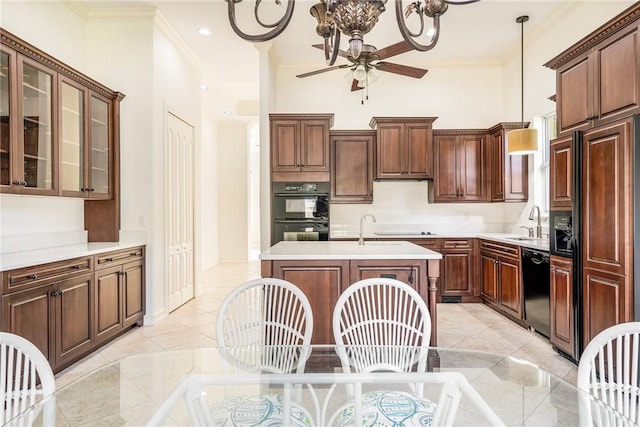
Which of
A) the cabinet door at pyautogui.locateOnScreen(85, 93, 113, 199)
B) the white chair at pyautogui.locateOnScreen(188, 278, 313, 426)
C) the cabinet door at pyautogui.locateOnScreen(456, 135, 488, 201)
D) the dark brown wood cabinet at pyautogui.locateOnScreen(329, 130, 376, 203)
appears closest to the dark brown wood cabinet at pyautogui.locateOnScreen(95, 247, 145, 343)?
the cabinet door at pyautogui.locateOnScreen(85, 93, 113, 199)

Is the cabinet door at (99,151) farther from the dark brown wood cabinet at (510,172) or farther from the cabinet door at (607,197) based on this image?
the dark brown wood cabinet at (510,172)

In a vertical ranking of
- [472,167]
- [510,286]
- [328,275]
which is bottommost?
[510,286]

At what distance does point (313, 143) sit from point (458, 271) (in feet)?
8.64

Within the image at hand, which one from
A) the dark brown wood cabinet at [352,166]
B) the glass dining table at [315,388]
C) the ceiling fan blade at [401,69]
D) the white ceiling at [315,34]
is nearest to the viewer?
the glass dining table at [315,388]

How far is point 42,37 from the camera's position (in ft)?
11.3

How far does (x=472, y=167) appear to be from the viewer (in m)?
5.18

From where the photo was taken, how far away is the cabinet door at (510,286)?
3.90m

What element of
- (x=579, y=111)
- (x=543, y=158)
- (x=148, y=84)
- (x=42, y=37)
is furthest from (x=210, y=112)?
(x=579, y=111)

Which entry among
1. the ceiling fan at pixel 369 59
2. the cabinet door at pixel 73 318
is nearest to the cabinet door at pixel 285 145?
the ceiling fan at pixel 369 59

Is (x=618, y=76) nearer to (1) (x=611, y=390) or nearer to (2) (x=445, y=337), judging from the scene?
(1) (x=611, y=390)

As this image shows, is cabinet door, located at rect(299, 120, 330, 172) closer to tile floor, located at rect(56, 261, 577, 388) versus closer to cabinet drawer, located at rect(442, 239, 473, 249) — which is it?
cabinet drawer, located at rect(442, 239, 473, 249)

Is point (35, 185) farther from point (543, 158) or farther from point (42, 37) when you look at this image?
point (543, 158)

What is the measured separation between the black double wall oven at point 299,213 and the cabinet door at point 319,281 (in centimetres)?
197

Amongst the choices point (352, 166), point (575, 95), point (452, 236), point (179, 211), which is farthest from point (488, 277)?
point (179, 211)
